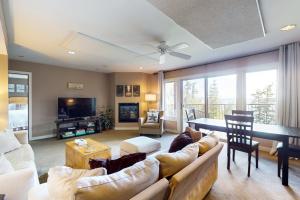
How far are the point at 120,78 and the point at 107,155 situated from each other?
4.21m

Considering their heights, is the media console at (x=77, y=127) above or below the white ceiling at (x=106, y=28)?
below

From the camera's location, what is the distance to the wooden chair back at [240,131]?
2.60 metres

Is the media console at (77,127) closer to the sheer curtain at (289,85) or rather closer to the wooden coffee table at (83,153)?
the wooden coffee table at (83,153)

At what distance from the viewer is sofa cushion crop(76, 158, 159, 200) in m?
0.81

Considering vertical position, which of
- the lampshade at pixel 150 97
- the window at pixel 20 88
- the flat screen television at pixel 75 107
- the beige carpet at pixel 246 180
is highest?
the window at pixel 20 88

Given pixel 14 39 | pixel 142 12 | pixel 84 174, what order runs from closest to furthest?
pixel 84 174
pixel 142 12
pixel 14 39

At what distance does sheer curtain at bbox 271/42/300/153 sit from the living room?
0.02 metres

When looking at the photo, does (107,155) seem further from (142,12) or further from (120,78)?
(120,78)

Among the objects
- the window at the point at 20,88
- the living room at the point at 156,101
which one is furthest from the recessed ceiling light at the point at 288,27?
the window at the point at 20,88

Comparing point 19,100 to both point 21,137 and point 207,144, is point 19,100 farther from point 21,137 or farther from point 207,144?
point 207,144

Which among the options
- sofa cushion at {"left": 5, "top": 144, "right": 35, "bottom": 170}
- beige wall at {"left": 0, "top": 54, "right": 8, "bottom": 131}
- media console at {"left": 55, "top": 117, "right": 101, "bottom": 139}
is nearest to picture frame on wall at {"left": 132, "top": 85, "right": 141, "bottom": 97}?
media console at {"left": 55, "top": 117, "right": 101, "bottom": 139}

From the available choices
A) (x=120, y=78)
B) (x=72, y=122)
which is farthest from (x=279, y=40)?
(x=72, y=122)

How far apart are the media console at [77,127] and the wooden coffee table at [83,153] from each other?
2.44 meters

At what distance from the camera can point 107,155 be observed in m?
2.60
